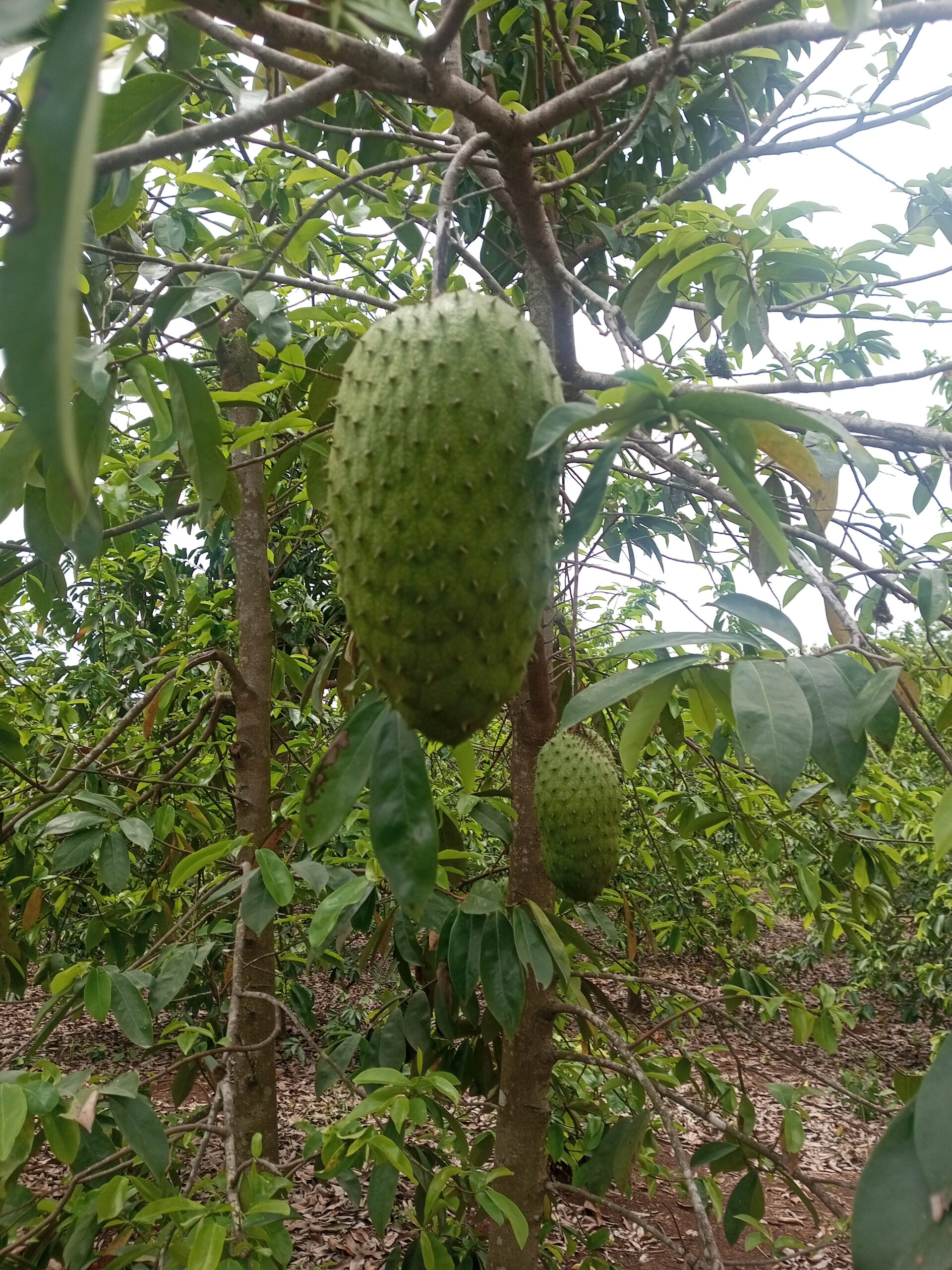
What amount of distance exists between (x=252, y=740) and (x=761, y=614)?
1.67 m

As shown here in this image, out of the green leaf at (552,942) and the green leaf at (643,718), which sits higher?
the green leaf at (643,718)

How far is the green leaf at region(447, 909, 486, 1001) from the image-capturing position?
1560mm

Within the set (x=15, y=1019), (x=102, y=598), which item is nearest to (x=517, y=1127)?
(x=102, y=598)

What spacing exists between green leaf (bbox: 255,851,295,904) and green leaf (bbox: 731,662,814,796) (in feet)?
3.11

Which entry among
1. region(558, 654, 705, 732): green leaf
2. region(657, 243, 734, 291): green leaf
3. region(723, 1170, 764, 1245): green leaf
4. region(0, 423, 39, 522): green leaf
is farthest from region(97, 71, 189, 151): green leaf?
region(723, 1170, 764, 1245): green leaf

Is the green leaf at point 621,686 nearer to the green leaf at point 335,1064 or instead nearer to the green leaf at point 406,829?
the green leaf at point 406,829

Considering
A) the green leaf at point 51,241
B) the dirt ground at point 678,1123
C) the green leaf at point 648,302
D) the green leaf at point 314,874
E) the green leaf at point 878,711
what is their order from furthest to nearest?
1. the dirt ground at point 678,1123
2. the green leaf at point 648,302
3. the green leaf at point 314,874
4. the green leaf at point 878,711
5. the green leaf at point 51,241

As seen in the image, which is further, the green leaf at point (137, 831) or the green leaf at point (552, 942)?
the green leaf at point (137, 831)

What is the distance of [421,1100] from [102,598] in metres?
3.70

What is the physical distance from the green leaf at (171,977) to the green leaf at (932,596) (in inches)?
61.1

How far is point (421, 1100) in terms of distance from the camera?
1.46 meters

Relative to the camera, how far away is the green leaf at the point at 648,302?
1.92 meters

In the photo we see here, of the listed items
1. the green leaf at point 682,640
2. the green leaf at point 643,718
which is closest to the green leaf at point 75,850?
the green leaf at point 643,718

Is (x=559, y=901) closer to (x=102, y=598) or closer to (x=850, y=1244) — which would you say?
(x=850, y=1244)
